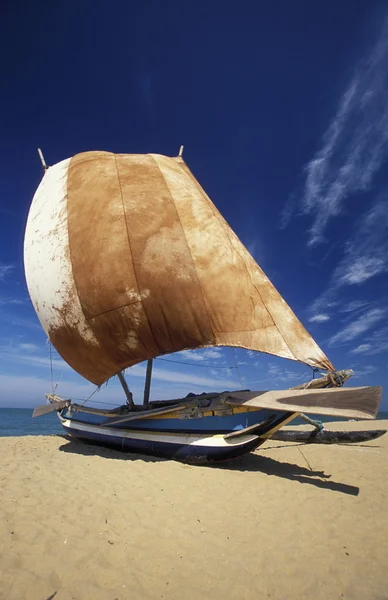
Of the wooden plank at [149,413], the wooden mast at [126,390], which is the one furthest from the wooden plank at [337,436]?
the wooden mast at [126,390]

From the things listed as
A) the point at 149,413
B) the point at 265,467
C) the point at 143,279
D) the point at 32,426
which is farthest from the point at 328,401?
the point at 32,426

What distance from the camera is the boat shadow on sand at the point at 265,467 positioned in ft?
17.9

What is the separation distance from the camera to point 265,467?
6.65 metres

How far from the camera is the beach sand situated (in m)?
2.56

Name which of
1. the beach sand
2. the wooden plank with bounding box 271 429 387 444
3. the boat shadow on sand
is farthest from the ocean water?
the beach sand

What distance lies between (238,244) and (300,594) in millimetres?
7045

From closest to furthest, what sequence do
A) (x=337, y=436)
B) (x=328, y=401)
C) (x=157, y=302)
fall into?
(x=328, y=401) → (x=157, y=302) → (x=337, y=436)

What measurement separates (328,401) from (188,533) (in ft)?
9.71

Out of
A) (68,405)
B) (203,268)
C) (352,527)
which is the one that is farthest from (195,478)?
(68,405)

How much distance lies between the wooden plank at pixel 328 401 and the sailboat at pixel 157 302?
0.12 feet

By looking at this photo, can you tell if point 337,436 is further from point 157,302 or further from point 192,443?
point 157,302

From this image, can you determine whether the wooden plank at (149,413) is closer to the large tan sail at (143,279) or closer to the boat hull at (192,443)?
the boat hull at (192,443)

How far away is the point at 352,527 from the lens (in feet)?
12.3

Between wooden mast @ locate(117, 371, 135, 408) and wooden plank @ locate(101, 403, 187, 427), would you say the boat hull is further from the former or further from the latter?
wooden mast @ locate(117, 371, 135, 408)
